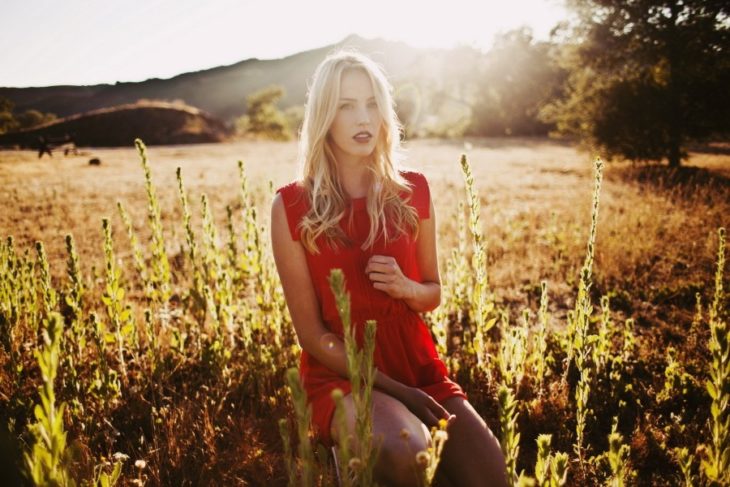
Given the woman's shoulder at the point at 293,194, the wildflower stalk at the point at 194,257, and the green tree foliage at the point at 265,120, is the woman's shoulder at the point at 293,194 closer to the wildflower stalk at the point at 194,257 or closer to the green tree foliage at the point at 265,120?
the wildflower stalk at the point at 194,257

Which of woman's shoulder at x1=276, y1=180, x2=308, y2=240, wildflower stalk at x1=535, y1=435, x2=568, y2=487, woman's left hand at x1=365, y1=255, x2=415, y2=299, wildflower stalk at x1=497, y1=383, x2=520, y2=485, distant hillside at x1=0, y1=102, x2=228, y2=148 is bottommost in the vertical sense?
wildflower stalk at x1=535, y1=435, x2=568, y2=487

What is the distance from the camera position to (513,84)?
37875 millimetres

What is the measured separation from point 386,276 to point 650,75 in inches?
558

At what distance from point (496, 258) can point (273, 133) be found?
5004cm

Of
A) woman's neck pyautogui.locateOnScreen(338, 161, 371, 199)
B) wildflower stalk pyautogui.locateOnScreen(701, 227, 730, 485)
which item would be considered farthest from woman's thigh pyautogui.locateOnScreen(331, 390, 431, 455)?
woman's neck pyautogui.locateOnScreen(338, 161, 371, 199)

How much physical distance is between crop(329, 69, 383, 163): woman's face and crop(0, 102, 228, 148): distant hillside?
141ft

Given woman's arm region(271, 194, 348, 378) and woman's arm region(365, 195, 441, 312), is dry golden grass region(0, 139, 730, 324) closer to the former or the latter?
woman's arm region(271, 194, 348, 378)

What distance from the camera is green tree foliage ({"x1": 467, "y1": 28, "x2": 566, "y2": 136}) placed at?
36531 mm

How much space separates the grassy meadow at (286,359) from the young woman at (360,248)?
40cm

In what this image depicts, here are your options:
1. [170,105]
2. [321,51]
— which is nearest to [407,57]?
[321,51]

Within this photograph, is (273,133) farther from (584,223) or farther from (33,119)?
(584,223)

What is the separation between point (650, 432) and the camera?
8.36ft

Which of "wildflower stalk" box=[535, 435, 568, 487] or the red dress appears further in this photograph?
the red dress

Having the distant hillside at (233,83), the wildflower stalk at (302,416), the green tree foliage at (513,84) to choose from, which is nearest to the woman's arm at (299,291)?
the wildflower stalk at (302,416)
